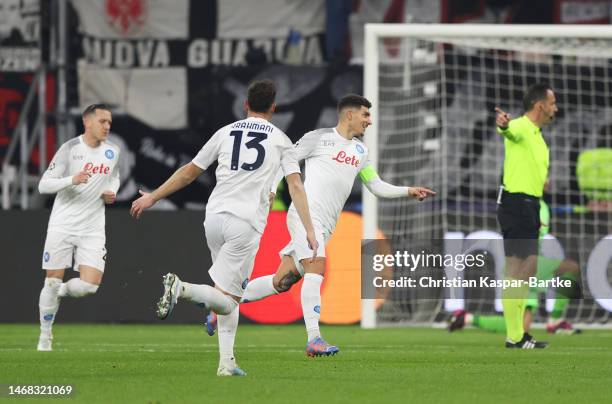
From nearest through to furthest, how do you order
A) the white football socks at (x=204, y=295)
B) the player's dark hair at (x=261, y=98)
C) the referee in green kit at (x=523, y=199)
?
the white football socks at (x=204, y=295) → the player's dark hair at (x=261, y=98) → the referee in green kit at (x=523, y=199)

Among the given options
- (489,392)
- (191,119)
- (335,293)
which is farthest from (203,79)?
(489,392)

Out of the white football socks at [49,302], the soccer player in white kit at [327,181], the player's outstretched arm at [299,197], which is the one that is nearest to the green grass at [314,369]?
the white football socks at [49,302]

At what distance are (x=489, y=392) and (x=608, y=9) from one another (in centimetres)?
1437

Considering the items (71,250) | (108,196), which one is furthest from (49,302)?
(108,196)

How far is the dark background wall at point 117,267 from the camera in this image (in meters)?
16.6

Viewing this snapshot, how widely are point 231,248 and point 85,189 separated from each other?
4140mm

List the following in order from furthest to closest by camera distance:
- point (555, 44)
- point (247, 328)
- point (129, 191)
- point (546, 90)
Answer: point (129, 191)
point (555, 44)
point (247, 328)
point (546, 90)

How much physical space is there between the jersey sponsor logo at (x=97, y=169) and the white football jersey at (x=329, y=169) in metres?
2.03

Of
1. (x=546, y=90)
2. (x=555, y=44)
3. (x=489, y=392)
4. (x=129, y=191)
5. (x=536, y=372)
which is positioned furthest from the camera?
(x=129, y=191)

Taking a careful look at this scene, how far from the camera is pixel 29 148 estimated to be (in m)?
18.6

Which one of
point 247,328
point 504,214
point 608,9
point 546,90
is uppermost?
point 608,9

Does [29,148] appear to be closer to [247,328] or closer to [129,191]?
[129,191]

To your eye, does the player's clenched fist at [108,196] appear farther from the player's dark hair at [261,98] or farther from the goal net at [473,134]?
the goal net at [473,134]

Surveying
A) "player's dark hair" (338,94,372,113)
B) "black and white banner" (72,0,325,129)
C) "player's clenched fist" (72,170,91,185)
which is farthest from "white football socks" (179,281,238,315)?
"black and white banner" (72,0,325,129)
